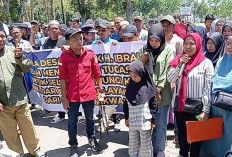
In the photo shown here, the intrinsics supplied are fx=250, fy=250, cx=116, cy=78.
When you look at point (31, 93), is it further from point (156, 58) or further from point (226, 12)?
point (226, 12)

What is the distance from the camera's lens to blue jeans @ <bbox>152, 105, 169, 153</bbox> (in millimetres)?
3563

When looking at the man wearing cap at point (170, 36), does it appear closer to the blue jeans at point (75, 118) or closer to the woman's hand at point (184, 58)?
the woman's hand at point (184, 58)

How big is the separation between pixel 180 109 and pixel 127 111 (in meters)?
0.72

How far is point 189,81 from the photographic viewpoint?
3213mm

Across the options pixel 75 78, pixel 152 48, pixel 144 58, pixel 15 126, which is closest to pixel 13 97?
pixel 15 126

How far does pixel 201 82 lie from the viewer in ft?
10.3

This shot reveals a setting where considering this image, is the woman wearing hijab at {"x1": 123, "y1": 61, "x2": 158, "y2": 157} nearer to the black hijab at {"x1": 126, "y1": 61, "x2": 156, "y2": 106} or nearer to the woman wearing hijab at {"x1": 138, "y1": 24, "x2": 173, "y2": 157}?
the black hijab at {"x1": 126, "y1": 61, "x2": 156, "y2": 106}

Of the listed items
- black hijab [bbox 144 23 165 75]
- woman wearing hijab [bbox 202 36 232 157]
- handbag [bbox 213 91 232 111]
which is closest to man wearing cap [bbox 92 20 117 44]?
black hijab [bbox 144 23 165 75]

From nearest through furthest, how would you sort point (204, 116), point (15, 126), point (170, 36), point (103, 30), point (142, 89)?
point (204, 116) → point (142, 89) → point (15, 126) → point (170, 36) → point (103, 30)

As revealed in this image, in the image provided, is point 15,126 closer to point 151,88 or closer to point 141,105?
point 141,105

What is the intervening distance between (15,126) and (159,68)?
226cm

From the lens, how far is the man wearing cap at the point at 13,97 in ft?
11.3

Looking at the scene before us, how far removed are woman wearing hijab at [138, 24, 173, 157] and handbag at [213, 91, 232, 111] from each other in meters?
0.73

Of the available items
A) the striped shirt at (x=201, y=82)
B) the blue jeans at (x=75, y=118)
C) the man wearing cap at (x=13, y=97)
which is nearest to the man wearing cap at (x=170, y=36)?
the striped shirt at (x=201, y=82)
